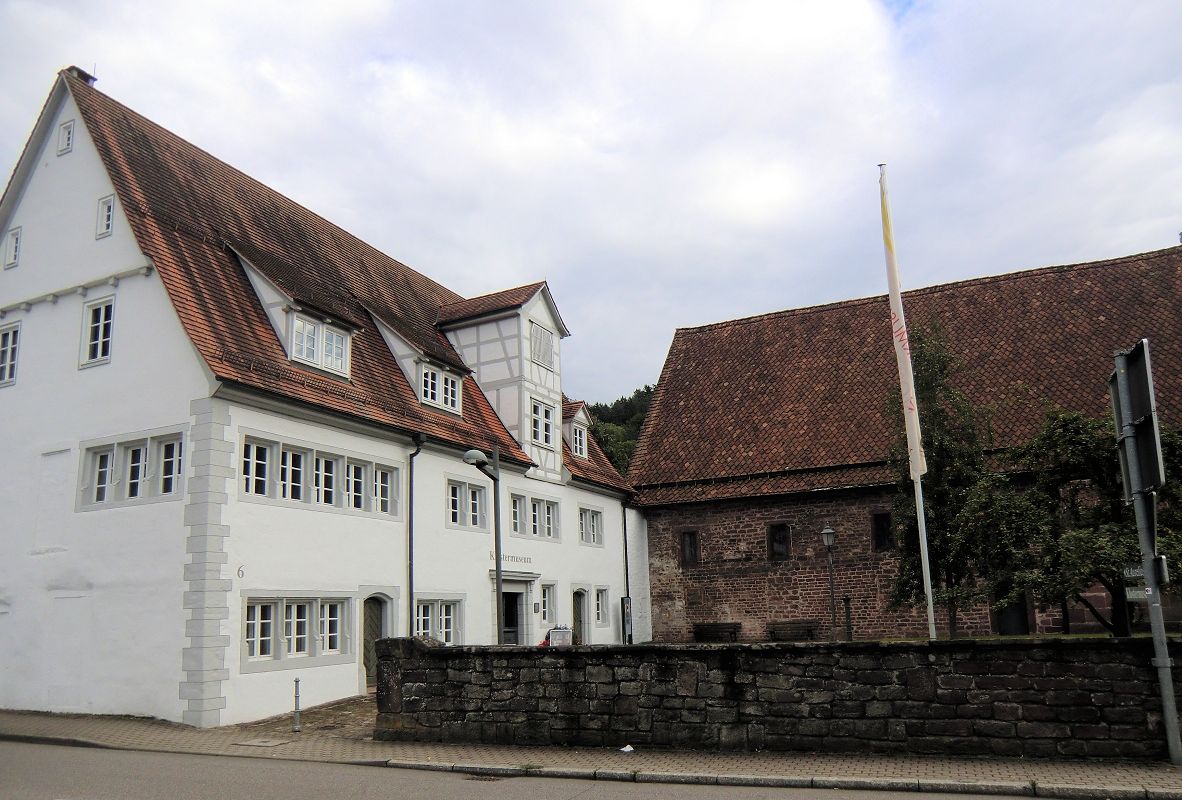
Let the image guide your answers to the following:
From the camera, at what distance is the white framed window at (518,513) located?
24.2 metres

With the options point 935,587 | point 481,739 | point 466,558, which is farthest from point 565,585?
point 481,739

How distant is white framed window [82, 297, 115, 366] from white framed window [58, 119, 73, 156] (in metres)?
3.30

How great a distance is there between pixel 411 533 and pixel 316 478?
9.37ft

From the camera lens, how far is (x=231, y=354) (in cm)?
1625

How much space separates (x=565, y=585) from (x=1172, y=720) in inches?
709

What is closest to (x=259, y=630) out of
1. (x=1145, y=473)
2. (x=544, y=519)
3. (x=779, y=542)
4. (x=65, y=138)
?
(x=65, y=138)

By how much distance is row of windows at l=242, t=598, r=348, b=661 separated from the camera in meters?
15.8

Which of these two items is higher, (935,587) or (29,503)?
(29,503)

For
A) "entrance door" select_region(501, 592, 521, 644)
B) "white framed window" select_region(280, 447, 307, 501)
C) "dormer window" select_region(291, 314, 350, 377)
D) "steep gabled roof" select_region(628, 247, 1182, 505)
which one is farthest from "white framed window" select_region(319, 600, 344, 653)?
"steep gabled roof" select_region(628, 247, 1182, 505)

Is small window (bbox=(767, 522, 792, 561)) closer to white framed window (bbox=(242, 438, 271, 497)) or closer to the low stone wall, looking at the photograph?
white framed window (bbox=(242, 438, 271, 497))

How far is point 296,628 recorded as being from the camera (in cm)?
1673

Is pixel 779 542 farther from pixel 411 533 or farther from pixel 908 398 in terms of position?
pixel 411 533

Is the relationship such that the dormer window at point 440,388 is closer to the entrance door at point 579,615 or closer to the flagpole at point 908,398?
the entrance door at point 579,615

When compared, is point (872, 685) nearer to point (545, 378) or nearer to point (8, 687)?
point (8, 687)
